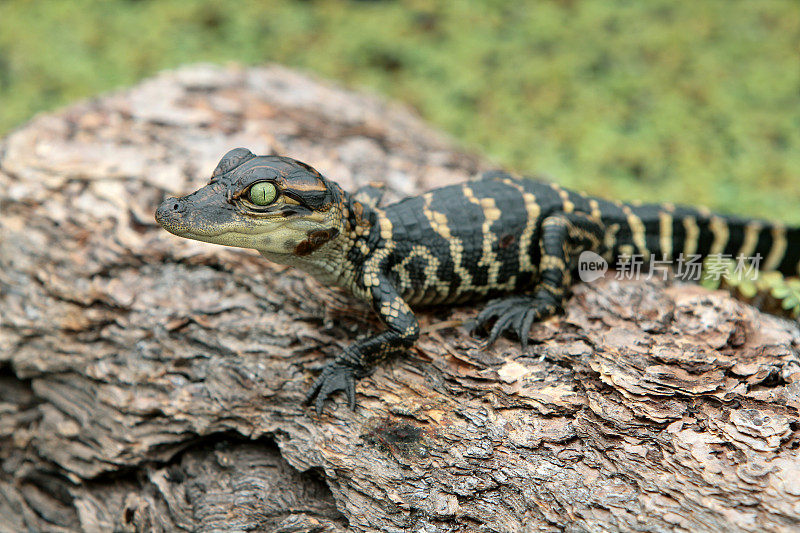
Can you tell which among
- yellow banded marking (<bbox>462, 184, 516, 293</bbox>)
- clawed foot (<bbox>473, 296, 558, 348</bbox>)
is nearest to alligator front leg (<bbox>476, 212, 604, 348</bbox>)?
clawed foot (<bbox>473, 296, 558, 348</bbox>)

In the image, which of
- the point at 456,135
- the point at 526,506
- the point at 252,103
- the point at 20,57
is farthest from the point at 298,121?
the point at 20,57

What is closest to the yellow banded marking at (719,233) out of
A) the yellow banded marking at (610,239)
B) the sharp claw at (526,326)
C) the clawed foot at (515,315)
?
the yellow banded marking at (610,239)

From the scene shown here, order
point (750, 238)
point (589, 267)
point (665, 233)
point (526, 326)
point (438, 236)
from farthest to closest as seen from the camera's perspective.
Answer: point (750, 238) < point (665, 233) < point (589, 267) < point (438, 236) < point (526, 326)

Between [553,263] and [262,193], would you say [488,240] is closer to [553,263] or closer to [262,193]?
[553,263]

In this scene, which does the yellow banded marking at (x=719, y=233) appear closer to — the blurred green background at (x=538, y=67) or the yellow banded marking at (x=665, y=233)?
the yellow banded marking at (x=665, y=233)

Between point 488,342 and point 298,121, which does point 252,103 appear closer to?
point 298,121

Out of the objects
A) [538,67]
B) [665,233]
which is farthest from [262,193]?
[538,67]
